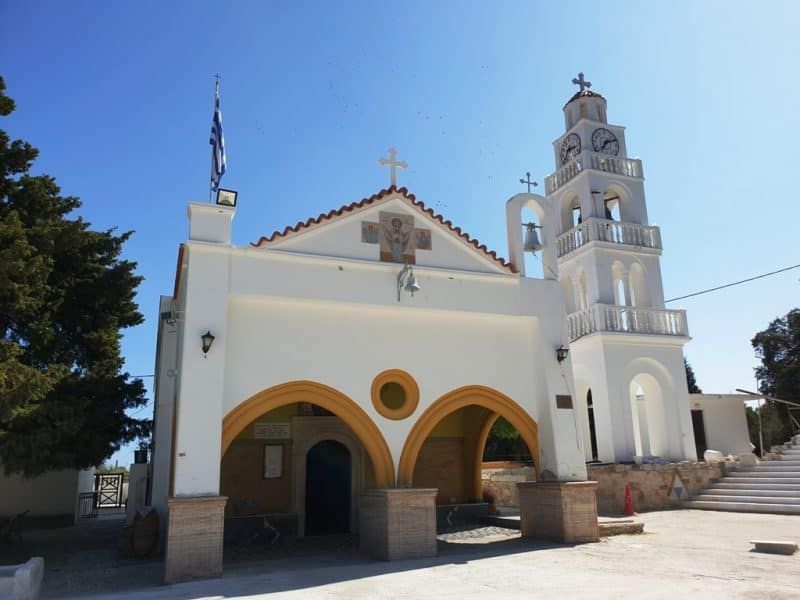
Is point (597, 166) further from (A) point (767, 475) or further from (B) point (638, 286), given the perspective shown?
(A) point (767, 475)

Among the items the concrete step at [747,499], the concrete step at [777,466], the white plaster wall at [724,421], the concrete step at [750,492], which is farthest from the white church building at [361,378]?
the white plaster wall at [724,421]

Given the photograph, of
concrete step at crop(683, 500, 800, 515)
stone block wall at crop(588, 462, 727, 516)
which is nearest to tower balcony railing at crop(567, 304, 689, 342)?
stone block wall at crop(588, 462, 727, 516)

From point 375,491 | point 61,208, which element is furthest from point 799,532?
point 61,208

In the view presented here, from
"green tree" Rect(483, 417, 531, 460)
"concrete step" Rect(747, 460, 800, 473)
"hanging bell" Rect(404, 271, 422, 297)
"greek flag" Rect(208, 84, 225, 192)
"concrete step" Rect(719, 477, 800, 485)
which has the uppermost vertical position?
"greek flag" Rect(208, 84, 225, 192)

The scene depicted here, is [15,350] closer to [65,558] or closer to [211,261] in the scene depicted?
[211,261]

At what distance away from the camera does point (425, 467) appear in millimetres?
14680

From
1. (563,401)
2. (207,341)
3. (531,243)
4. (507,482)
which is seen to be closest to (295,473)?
(207,341)

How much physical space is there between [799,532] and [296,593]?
8856 mm

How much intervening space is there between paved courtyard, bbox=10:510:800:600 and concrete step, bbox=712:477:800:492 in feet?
11.6

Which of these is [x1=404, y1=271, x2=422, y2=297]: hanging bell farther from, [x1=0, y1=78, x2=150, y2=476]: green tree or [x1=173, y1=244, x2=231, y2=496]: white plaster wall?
[x1=0, y1=78, x2=150, y2=476]: green tree

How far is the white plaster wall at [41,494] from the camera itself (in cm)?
1565

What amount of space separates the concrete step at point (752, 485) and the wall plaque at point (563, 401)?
725 centimetres

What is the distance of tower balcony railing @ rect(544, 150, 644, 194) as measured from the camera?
1802 cm

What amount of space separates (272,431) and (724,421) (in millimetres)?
14967
